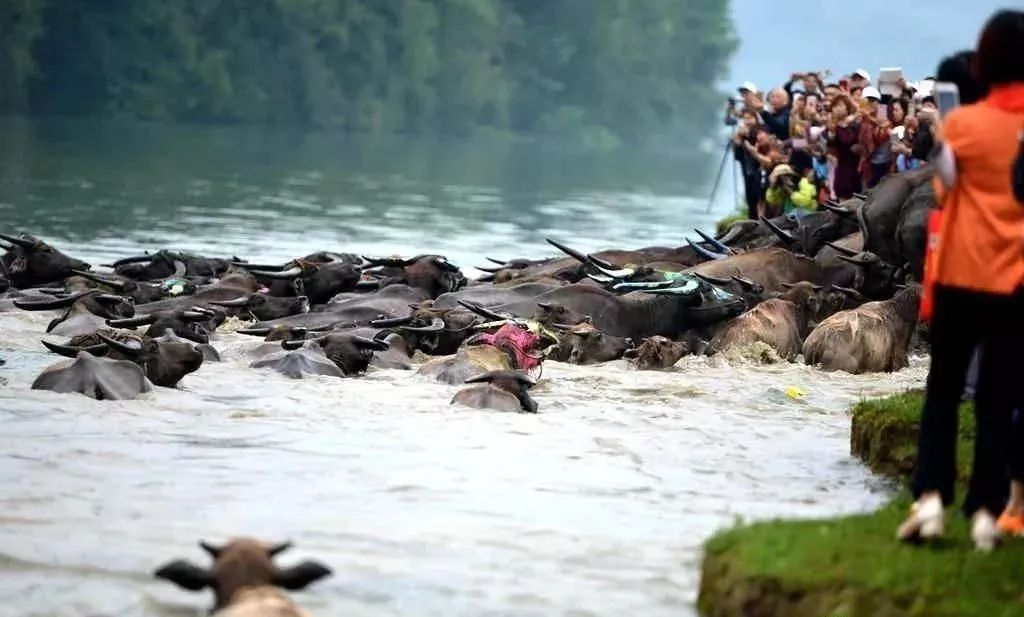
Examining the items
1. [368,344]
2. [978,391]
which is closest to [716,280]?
[368,344]

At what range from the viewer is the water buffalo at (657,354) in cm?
1748

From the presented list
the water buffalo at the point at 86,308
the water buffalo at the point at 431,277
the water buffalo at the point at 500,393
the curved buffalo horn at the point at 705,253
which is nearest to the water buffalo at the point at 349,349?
the water buffalo at the point at 500,393

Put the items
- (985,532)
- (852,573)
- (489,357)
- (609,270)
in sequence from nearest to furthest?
(852,573) < (985,532) < (489,357) < (609,270)

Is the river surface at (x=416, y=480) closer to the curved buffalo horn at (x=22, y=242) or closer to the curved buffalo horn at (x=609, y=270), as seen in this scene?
the curved buffalo horn at (x=609, y=270)

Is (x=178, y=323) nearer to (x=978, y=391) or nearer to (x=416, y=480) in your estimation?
(x=416, y=480)

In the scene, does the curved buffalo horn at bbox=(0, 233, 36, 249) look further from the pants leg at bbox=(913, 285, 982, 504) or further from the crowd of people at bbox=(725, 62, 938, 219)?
the pants leg at bbox=(913, 285, 982, 504)

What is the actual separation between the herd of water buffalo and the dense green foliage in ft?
216

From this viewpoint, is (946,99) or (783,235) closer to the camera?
(946,99)

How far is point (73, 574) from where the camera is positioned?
28.7ft

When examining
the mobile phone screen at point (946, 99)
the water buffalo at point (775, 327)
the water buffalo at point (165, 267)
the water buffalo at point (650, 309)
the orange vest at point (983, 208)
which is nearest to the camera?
the orange vest at point (983, 208)

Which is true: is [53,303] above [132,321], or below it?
below

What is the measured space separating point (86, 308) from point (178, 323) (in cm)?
166

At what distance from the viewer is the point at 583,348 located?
17.7 m

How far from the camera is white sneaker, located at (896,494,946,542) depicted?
8.20m
